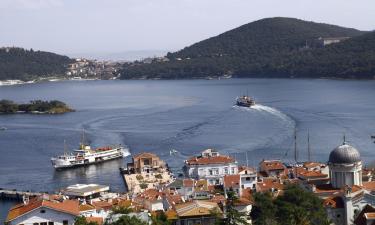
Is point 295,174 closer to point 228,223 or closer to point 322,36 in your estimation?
point 228,223

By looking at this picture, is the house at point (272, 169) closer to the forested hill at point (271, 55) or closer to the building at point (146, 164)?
the building at point (146, 164)

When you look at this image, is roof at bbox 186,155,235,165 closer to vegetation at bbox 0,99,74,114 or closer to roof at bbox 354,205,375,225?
roof at bbox 354,205,375,225

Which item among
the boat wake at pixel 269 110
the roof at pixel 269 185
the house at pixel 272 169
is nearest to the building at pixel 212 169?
the house at pixel 272 169

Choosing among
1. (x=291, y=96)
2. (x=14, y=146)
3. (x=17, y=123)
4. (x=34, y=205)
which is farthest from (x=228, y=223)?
(x=291, y=96)

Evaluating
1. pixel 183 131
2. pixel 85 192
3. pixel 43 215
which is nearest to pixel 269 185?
pixel 85 192

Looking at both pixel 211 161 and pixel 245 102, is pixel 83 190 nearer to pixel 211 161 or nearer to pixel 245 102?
pixel 211 161

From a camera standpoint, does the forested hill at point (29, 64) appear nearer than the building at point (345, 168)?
No

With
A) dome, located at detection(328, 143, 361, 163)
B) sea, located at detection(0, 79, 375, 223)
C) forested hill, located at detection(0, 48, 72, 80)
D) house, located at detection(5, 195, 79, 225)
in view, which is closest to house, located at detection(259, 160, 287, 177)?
sea, located at detection(0, 79, 375, 223)
